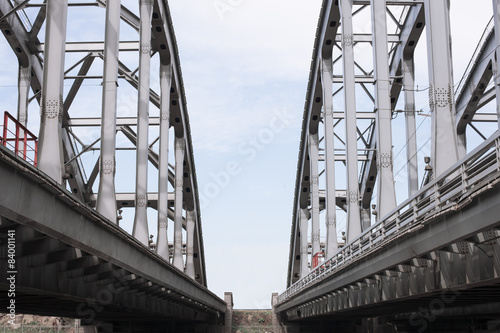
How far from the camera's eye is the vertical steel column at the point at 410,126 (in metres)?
33.5

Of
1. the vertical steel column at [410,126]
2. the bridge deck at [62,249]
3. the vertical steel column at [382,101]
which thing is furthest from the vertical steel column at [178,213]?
the vertical steel column at [382,101]

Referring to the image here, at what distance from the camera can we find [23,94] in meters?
36.1

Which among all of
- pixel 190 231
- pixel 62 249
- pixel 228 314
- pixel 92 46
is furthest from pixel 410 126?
pixel 228 314

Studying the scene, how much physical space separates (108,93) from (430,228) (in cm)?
1343

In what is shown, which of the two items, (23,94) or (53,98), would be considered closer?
(53,98)

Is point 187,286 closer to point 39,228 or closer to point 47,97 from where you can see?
point 47,97

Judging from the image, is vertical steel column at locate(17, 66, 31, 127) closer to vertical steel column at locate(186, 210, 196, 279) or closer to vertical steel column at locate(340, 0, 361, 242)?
vertical steel column at locate(340, 0, 361, 242)

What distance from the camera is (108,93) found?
977 inches

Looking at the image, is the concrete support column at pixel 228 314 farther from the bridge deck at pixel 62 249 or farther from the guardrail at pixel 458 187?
the guardrail at pixel 458 187

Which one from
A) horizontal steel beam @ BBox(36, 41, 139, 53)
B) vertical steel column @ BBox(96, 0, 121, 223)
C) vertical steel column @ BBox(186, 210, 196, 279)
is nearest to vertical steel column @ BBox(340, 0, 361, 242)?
horizontal steel beam @ BBox(36, 41, 139, 53)

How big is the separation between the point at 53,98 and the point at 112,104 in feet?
23.1

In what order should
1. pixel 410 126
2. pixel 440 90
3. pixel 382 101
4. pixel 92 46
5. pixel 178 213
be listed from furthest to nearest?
1. pixel 178 213
2. pixel 92 46
3. pixel 410 126
4. pixel 382 101
5. pixel 440 90

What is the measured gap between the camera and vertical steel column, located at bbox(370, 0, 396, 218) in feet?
95.7

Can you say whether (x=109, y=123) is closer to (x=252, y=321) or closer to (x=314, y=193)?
(x=314, y=193)
